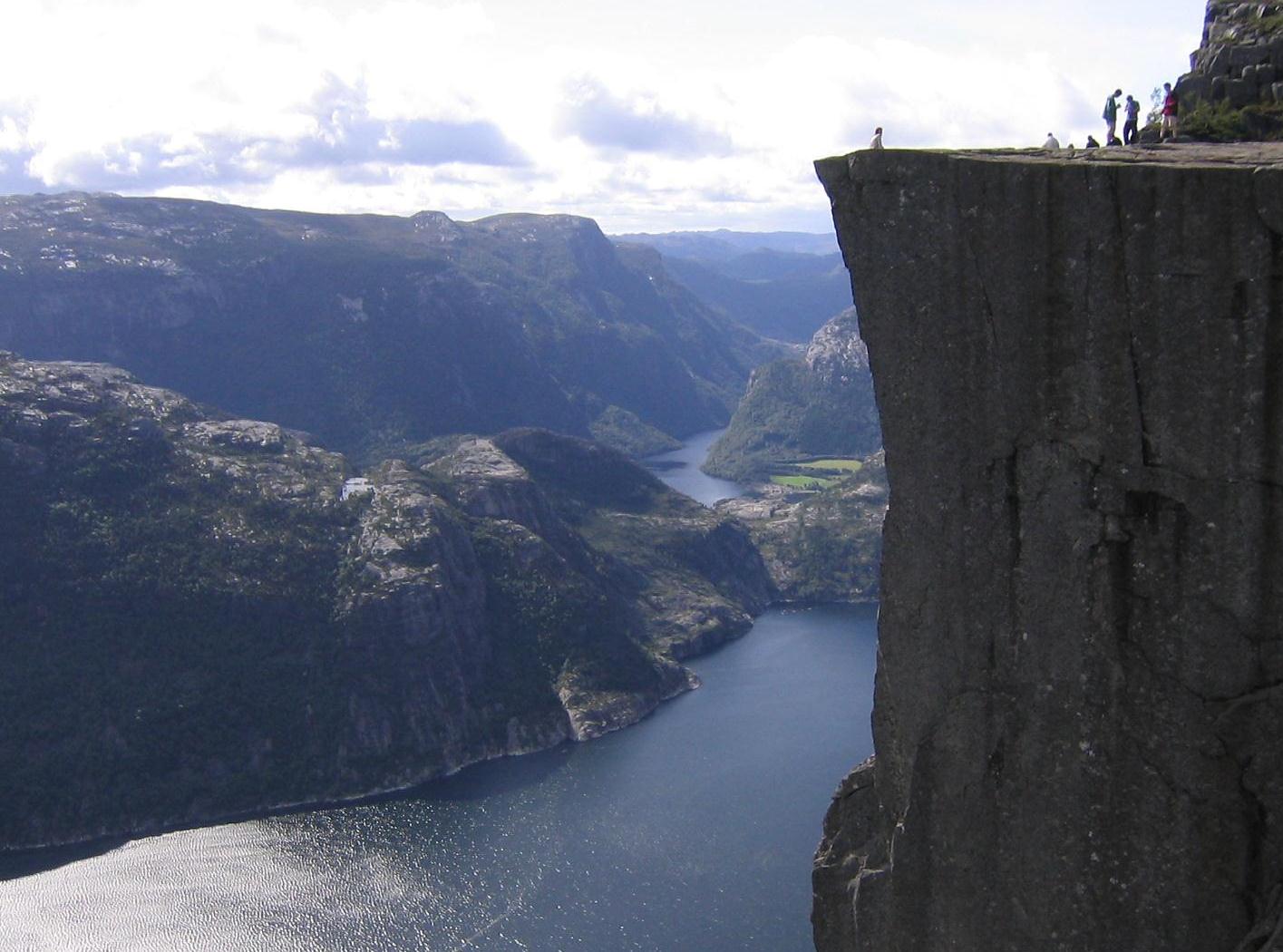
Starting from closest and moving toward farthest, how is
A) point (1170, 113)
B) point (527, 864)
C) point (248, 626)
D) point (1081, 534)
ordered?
1. point (1081, 534)
2. point (1170, 113)
3. point (527, 864)
4. point (248, 626)

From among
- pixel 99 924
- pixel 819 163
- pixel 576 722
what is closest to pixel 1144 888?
pixel 819 163

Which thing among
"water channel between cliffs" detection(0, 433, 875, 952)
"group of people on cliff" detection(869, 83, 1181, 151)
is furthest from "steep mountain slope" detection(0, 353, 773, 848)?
"group of people on cliff" detection(869, 83, 1181, 151)

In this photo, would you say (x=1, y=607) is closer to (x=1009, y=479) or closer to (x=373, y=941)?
(x=373, y=941)

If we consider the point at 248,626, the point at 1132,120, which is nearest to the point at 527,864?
the point at 248,626

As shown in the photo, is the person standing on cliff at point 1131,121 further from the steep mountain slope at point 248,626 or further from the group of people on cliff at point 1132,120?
the steep mountain slope at point 248,626

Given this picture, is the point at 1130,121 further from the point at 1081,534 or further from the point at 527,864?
the point at 527,864

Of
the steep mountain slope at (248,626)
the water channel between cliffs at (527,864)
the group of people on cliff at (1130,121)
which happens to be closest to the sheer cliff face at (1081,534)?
the group of people on cliff at (1130,121)
